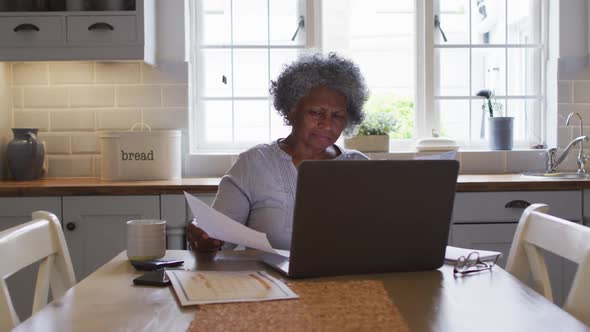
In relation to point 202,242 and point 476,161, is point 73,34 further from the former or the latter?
point 476,161

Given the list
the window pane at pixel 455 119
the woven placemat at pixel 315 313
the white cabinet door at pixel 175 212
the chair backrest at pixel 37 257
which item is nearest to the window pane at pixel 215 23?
the white cabinet door at pixel 175 212

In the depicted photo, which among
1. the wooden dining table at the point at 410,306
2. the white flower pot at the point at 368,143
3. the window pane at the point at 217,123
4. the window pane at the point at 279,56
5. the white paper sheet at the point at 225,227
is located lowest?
the wooden dining table at the point at 410,306

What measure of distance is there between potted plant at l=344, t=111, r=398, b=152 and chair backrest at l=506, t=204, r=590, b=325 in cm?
190

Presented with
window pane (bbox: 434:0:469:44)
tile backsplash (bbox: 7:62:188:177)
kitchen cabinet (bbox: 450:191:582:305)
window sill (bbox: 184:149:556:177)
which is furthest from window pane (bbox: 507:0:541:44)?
tile backsplash (bbox: 7:62:188:177)

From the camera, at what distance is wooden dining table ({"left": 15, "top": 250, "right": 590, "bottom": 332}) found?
1.11 m

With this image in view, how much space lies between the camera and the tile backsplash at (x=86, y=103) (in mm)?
3639

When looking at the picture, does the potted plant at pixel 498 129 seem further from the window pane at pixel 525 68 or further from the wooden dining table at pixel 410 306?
the wooden dining table at pixel 410 306

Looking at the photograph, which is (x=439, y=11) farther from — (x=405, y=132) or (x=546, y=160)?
(x=546, y=160)

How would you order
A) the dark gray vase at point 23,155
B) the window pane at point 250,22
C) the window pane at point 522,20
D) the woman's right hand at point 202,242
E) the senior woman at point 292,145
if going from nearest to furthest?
the woman's right hand at point 202,242 → the senior woman at point 292,145 → the dark gray vase at point 23,155 → the window pane at point 250,22 → the window pane at point 522,20

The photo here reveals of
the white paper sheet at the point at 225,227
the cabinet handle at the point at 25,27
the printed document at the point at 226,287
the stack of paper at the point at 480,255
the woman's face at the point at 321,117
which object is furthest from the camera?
the cabinet handle at the point at 25,27

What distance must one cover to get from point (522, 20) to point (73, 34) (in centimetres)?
242

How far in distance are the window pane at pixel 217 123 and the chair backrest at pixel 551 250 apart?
7.71 feet

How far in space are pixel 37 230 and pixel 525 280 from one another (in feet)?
3.81

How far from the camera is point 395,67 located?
389 centimetres
